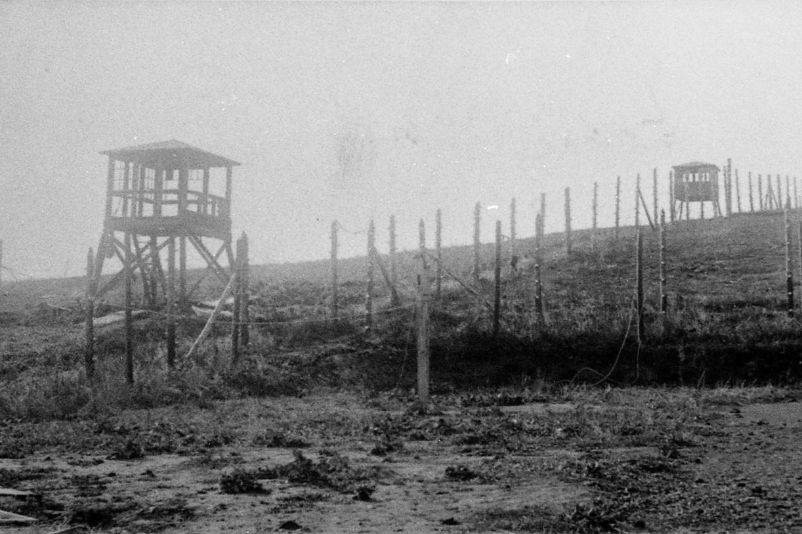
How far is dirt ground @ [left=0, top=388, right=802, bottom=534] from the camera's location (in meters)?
8.20

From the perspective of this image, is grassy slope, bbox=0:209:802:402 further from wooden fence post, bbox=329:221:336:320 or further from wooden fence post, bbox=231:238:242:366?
wooden fence post, bbox=329:221:336:320

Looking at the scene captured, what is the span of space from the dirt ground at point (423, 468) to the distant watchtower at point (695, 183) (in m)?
30.1

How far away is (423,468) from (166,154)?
17.3m

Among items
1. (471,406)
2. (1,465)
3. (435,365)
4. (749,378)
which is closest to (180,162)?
(435,365)

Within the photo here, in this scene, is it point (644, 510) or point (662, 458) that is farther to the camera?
point (662, 458)

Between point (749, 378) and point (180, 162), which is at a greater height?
point (180, 162)

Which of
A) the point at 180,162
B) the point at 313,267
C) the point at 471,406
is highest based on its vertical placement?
the point at 180,162

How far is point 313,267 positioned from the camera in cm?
5034

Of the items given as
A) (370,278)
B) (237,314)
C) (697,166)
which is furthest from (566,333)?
(697,166)

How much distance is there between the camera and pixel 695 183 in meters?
45.7

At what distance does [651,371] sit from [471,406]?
21.4ft

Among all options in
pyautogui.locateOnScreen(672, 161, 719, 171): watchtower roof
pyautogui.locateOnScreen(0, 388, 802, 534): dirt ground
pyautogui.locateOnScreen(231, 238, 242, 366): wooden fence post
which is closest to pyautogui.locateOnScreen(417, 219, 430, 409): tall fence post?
pyautogui.locateOnScreen(0, 388, 802, 534): dirt ground

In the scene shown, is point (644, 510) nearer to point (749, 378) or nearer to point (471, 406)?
point (471, 406)

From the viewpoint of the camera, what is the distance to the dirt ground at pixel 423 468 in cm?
820
